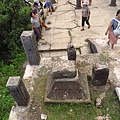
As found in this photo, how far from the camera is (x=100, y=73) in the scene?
3186mm

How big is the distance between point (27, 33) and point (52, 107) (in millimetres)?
2006

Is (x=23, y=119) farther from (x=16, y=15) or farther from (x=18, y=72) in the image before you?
(x=16, y=15)

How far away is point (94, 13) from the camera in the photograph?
8250mm

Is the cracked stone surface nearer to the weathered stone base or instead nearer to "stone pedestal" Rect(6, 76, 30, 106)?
"stone pedestal" Rect(6, 76, 30, 106)

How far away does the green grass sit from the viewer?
2.93m

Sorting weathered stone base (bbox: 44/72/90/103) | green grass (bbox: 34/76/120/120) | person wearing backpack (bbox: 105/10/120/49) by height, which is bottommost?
green grass (bbox: 34/76/120/120)

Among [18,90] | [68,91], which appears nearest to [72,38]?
[68,91]

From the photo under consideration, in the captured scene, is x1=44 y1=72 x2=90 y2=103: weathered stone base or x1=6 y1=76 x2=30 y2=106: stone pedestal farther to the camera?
x1=44 y1=72 x2=90 y2=103: weathered stone base

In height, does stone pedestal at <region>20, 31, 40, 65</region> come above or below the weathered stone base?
above

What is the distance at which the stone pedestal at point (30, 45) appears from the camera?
358cm

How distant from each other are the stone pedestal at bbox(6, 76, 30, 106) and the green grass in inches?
14.1

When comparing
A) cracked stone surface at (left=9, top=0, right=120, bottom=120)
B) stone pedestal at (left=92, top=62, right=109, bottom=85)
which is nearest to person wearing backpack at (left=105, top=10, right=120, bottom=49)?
cracked stone surface at (left=9, top=0, right=120, bottom=120)

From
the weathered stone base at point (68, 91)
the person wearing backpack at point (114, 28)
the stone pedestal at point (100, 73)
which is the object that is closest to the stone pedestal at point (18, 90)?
the weathered stone base at point (68, 91)

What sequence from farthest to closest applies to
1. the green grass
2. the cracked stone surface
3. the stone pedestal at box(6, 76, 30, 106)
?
the cracked stone surface
the green grass
the stone pedestal at box(6, 76, 30, 106)
